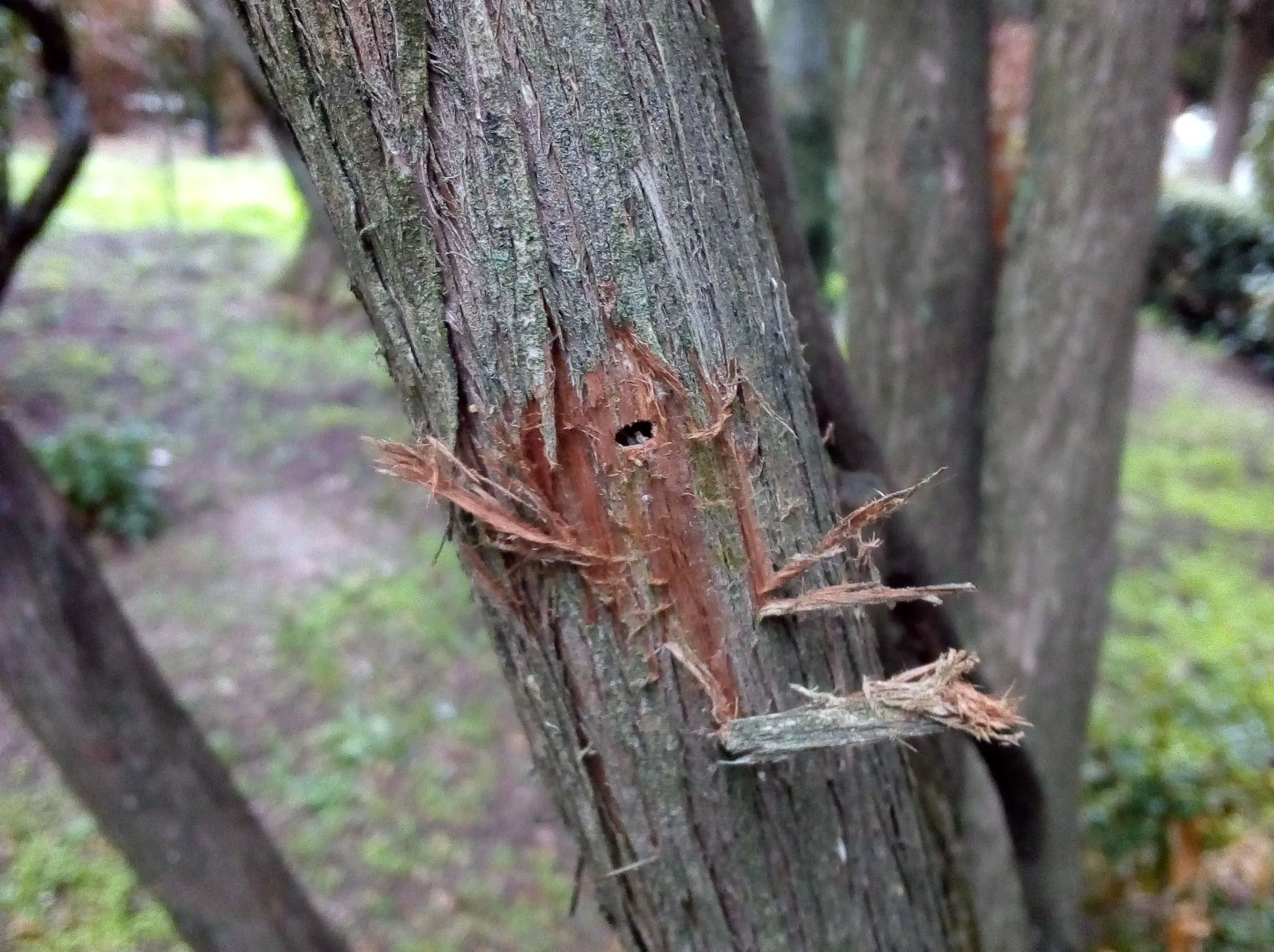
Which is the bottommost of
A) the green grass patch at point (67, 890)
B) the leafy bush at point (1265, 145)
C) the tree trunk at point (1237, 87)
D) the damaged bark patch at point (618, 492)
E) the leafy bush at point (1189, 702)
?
the leafy bush at point (1189, 702)

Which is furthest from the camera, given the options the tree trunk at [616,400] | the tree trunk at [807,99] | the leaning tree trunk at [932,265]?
the tree trunk at [807,99]

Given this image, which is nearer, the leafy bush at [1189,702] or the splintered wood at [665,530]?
the splintered wood at [665,530]

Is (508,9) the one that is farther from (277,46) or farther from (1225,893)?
(1225,893)

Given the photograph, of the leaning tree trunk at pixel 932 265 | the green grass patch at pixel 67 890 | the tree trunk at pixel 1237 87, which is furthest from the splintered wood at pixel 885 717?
the tree trunk at pixel 1237 87

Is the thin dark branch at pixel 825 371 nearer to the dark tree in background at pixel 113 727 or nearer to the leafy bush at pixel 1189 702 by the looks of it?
the dark tree in background at pixel 113 727

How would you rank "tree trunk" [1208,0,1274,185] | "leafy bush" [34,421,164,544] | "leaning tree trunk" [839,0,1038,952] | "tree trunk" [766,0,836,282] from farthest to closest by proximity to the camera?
1. "tree trunk" [1208,0,1274,185]
2. "tree trunk" [766,0,836,282]
3. "leafy bush" [34,421,164,544]
4. "leaning tree trunk" [839,0,1038,952]

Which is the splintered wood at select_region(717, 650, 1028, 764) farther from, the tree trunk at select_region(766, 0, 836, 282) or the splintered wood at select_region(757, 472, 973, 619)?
the tree trunk at select_region(766, 0, 836, 282)

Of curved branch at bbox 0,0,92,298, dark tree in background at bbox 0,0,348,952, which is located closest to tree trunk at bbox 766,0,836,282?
curved branch at bbox 0,0,92,298
